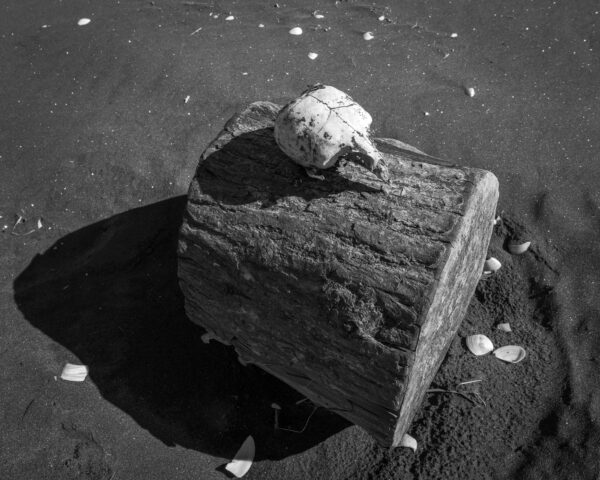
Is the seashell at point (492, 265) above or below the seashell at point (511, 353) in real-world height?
above

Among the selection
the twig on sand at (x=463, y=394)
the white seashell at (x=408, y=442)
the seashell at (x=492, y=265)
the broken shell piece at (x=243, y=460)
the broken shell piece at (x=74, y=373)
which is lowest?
the broken shell piece at (x=243, y=460)

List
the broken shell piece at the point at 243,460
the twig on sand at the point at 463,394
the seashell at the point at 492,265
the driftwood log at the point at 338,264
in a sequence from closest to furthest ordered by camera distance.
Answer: the driftwood log at the point at 338,264 < the broken shell piece at the point at 243,460 < the twig on sand at the point at 463,394 < the seashell at the point at 492,265

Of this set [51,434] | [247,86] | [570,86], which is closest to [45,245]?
[51,434]

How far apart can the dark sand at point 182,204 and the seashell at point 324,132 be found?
1233mm

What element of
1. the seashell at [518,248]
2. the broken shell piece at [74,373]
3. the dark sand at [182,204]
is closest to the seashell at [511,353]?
the dark sand at [182,204]

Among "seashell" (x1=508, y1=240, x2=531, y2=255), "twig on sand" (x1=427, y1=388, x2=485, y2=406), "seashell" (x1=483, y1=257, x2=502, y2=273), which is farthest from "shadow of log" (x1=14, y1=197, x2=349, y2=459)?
"seashell" (x1=508, y1=240, x2=531, y2=255)

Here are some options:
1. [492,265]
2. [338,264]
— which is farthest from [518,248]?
[338,264]

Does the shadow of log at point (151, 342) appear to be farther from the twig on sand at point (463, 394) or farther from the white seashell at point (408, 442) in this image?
the twig on sand at point (463, 394)

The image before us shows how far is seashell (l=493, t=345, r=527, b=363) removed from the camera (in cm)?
284

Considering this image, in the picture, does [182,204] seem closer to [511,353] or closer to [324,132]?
[324,132]

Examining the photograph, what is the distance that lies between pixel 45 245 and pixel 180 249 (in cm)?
148

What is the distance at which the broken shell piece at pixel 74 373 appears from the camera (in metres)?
2.88

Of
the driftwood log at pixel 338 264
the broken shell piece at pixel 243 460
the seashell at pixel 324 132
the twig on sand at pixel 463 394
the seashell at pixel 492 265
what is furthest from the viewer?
the seashell at pixel 492 265

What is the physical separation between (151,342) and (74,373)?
409 millimetres
